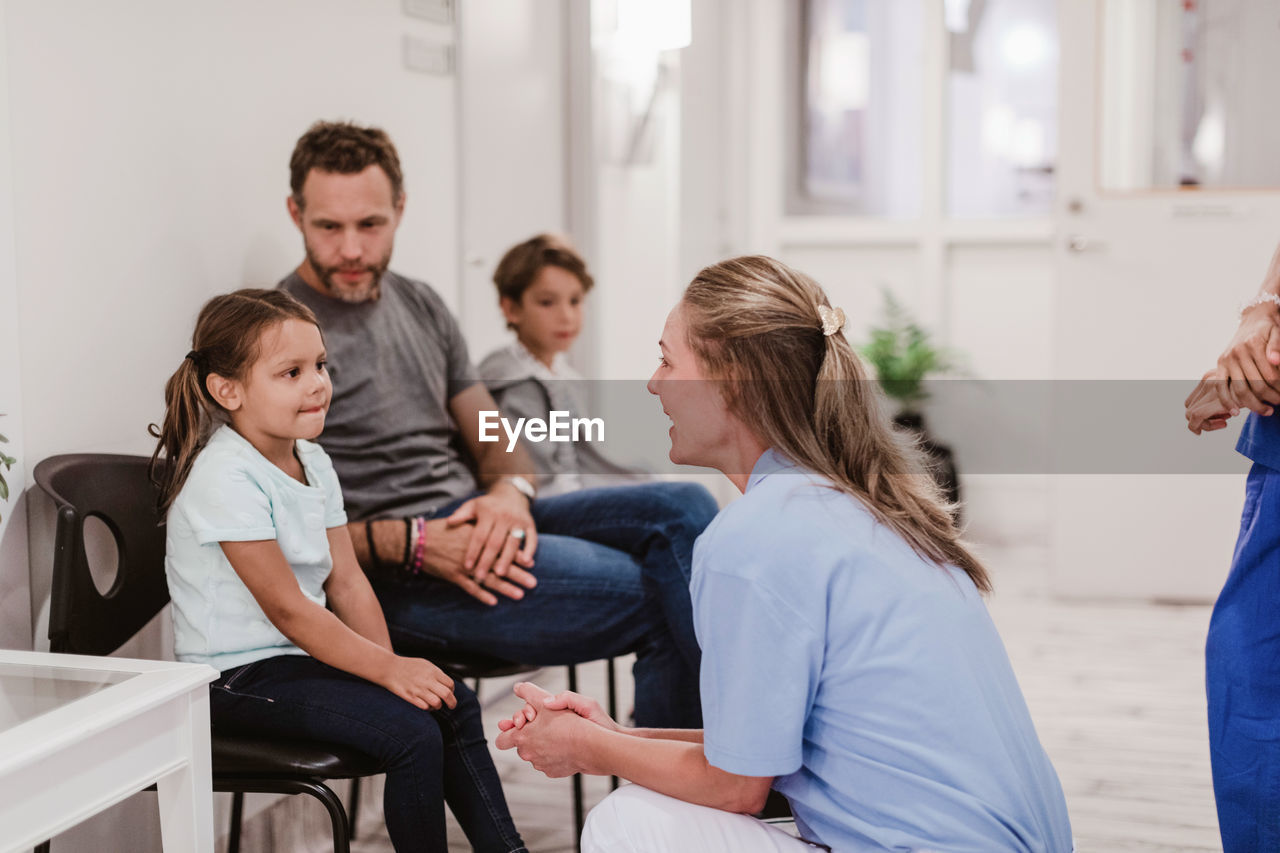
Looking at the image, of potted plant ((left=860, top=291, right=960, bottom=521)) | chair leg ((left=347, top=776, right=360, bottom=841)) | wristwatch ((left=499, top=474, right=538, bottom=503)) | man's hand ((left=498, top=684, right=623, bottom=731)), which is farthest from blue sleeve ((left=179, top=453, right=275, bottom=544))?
potted plant ((left=860, top=291, right=960, bottom=521))

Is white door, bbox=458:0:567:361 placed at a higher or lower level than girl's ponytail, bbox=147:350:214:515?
higher

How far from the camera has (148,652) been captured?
5.89ft

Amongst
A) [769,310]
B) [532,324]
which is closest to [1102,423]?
[532,324]

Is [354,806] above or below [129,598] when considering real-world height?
below

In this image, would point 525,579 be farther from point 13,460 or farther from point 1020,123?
point 1020,123

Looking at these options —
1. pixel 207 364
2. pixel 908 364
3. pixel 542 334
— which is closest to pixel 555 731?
pixel 207 364

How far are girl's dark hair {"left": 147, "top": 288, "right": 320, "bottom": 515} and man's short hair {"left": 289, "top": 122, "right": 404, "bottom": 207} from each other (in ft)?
1.32

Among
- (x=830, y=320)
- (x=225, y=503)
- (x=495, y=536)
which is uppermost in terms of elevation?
(x=830, y=320)

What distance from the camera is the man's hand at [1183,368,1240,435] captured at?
1.50m

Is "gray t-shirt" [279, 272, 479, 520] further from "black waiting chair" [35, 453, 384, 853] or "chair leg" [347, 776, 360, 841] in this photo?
"chair leg" [347, 776, 360, 841]

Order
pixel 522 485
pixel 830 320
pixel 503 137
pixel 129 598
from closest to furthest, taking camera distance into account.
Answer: pixel 830 320 → pixel 129 598 → pixel 522 485 → pixel 503 137

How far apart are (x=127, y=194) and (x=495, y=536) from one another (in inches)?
27.4

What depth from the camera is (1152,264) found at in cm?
350

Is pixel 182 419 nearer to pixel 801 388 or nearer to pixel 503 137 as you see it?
pixel 801 388
